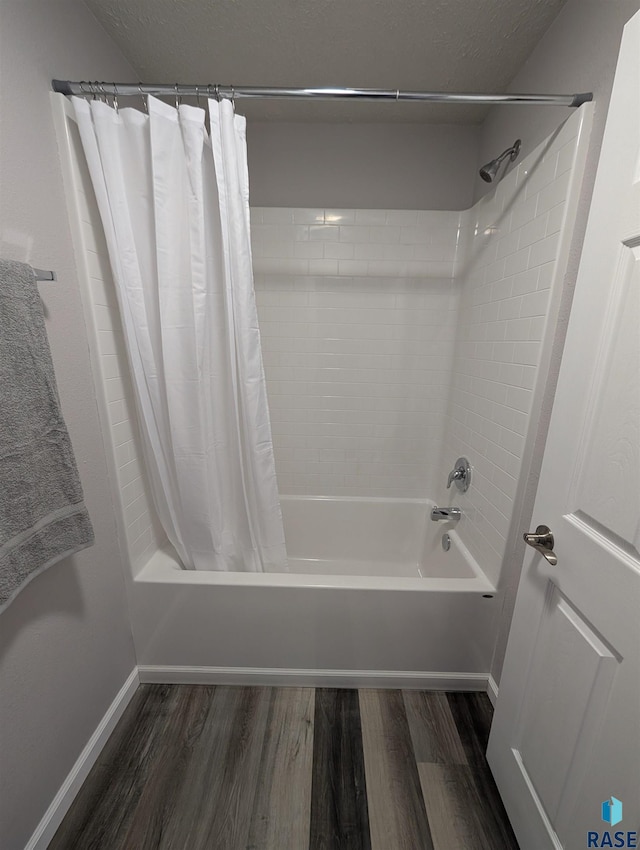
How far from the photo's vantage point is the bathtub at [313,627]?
1.34m

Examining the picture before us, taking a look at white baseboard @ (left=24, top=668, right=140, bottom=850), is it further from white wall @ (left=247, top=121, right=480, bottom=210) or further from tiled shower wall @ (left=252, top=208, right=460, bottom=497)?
white wall @ (left=247, top=121, right=480, bottom=210)

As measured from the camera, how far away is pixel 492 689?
140 centimetres

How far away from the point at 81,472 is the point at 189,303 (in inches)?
25.7

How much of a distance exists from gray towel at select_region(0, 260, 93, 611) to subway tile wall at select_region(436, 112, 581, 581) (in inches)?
56.4

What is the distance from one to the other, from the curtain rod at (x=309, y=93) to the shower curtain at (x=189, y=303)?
0.11 feet

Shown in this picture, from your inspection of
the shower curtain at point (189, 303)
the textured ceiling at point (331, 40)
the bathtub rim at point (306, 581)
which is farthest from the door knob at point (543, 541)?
the textured ceiling at point (331, 40)

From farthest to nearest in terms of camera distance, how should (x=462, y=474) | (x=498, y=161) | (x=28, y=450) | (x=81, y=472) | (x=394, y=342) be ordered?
(x=394, y=342) → (x=462, y=474) → (x=498, y=161) → (x=81, y=472) → (x=28, y=450)

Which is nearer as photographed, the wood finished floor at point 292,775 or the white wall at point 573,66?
the white wall at point 573,66

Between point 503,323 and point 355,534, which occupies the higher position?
point 503,323

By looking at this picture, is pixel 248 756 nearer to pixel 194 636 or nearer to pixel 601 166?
pixel 194 636

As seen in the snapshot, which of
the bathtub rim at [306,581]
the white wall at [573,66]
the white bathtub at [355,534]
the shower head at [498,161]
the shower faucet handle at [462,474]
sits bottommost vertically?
the white bathtub at [355,534]

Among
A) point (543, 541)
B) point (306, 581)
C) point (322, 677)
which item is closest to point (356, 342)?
point (306, 581)

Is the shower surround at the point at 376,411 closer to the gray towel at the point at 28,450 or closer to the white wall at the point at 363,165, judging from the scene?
the white wall at the point at 363,165

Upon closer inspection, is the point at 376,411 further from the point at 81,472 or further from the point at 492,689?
the point at 81,472
